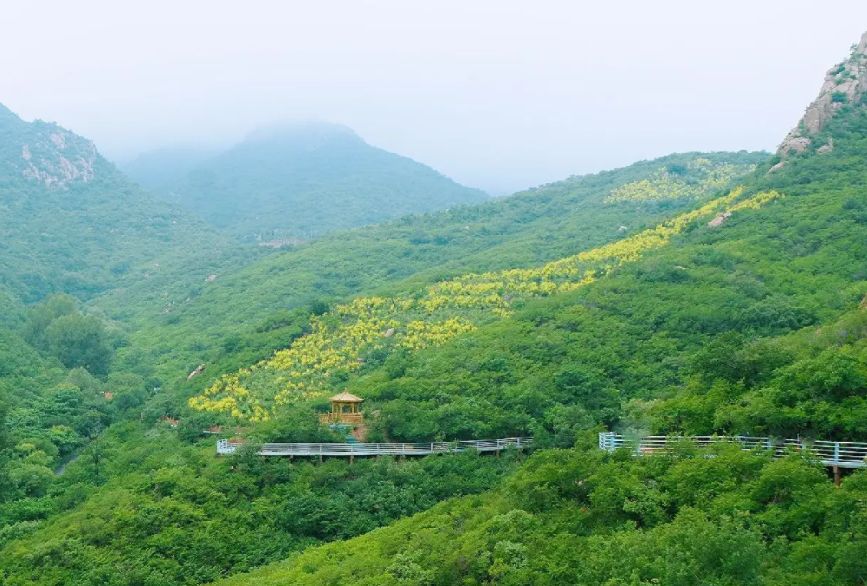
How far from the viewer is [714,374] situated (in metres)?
25.8

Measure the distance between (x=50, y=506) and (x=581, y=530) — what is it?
20.9 m

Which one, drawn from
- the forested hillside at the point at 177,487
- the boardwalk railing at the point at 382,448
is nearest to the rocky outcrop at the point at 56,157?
the forested hillside at the point at 177,487

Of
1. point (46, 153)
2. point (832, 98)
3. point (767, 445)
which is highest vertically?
point (46, 153)

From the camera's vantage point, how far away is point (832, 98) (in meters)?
58.1

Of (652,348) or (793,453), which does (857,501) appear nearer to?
(793,453)

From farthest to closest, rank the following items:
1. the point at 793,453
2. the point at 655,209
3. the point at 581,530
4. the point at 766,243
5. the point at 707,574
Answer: the point at 655,209, the point at 766,243, the point at 581,530, the point at 793,453, the point at 707,574

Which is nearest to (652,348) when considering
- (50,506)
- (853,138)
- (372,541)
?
(372,541)

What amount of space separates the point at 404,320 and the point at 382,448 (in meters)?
17.6

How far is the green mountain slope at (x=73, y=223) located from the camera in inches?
3900

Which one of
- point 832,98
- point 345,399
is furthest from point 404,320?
point 832,98

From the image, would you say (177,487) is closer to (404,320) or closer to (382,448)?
(382,448)

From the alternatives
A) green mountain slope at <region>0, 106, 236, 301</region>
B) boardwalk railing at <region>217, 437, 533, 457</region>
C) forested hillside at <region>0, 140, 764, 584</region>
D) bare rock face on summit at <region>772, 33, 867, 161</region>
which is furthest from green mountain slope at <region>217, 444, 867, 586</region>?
green mountain slope at <region>0, 106, 236, 301</region>

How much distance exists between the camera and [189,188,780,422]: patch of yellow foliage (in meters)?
40.9

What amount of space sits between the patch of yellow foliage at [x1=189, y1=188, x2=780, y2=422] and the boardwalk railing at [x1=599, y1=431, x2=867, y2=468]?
58.8 feet
